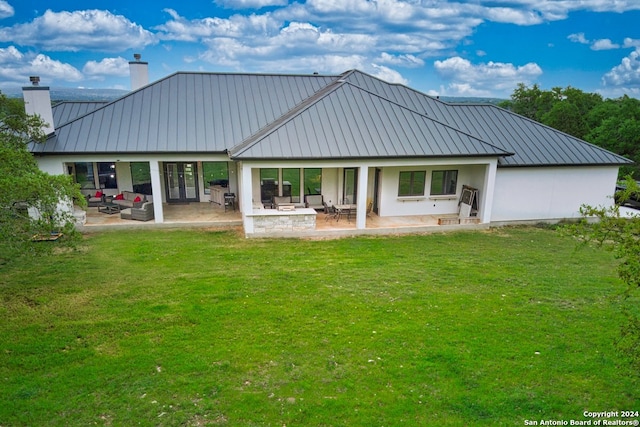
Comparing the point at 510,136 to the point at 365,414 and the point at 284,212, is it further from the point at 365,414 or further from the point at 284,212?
the point at 365,414

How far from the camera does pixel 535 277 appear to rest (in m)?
11.5

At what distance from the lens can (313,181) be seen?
18078 millimetres

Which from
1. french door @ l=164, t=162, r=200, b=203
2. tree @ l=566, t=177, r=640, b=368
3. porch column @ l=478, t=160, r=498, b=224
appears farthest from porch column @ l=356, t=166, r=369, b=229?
tree @ l=566, t=177, r=640, b=368

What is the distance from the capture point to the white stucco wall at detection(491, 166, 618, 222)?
16.8 meters

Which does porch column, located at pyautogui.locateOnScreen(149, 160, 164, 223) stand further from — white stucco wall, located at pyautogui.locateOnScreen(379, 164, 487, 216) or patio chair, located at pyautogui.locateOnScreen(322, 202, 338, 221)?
white stucco wall, located at pyautogui.locateOnScreen(379, 164, 487, 216)

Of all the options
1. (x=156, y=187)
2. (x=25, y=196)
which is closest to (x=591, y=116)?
(x=156, y=187)

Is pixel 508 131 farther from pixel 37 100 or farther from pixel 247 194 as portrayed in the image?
pixel 37 100

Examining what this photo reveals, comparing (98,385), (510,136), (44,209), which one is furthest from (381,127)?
(98,385)

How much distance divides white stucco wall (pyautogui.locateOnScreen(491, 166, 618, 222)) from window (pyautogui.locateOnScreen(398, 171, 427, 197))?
9.42 ft

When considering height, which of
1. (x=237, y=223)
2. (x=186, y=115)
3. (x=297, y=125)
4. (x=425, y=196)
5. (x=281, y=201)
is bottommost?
(x=237, y=223)

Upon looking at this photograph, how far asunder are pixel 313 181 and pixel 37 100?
1058cm

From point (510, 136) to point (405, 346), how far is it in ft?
43.1

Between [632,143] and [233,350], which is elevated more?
[632,143]

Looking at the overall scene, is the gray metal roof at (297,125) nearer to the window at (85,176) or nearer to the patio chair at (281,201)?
the window at (85,176)
